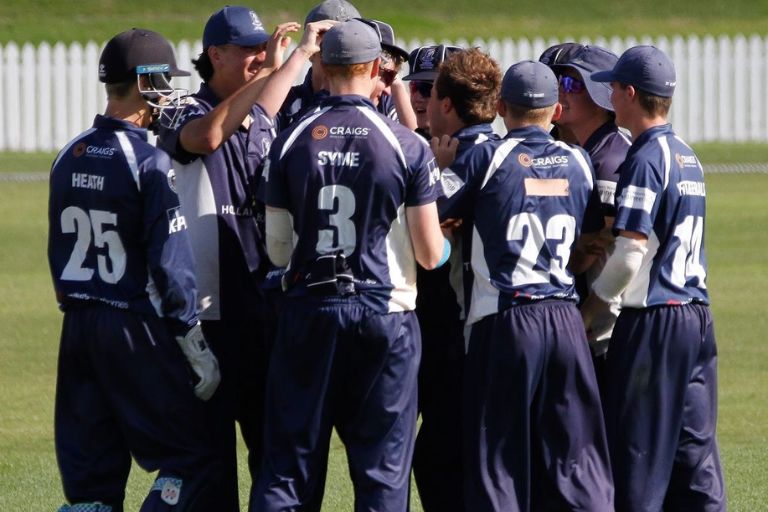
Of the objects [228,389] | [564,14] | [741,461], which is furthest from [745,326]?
[564,14]

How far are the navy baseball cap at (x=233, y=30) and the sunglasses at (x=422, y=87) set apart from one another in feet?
3.03

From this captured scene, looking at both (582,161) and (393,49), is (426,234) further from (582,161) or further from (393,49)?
(393,49)

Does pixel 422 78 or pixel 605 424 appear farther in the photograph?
pixel 422 78

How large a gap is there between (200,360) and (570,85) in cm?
228

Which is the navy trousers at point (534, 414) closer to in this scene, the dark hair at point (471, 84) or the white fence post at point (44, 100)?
the dark hair at point (471, 84)

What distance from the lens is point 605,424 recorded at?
6.45m

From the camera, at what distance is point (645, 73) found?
6398 millimetres

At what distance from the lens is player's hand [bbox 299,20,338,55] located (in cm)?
645

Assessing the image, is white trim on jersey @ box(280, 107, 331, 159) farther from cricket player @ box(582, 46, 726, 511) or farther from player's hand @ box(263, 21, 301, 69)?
cricket player @ box(582, 46, 726, 511)

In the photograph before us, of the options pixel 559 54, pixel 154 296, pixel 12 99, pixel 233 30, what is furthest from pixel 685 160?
pixel 12 99

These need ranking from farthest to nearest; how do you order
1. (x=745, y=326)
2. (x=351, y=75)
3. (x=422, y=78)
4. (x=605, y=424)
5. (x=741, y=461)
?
(x=745, y=326) → (x=741, y=461) → (x=422, y=78) → (x=605, y=424) → (x=351, y=75)

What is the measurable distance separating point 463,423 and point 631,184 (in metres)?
1.34

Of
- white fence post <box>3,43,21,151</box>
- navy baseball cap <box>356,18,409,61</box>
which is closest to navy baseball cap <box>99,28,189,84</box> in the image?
navy baseball cap <box>356,18,409,61</box>

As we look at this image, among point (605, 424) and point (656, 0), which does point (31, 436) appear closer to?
point (605, 424)
